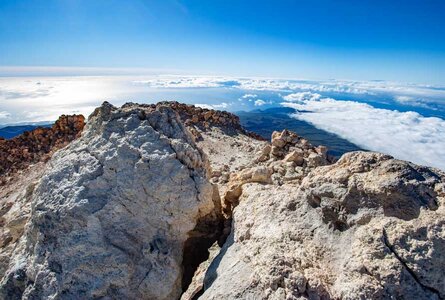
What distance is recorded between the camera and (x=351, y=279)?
229 inches

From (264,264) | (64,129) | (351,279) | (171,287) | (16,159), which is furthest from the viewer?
(64,129)

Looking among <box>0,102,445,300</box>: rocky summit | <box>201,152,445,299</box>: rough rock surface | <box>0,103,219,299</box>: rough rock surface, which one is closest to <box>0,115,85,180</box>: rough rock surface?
<box>0,102,445,300</box>: rocky summit

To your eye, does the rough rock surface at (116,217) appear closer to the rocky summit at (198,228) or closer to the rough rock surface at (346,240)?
the rocky summit at (198,228)

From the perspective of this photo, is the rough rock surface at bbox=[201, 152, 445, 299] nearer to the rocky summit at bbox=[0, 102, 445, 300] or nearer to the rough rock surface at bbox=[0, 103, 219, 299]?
the rocky summit at bbox=[0, 102, 445, 300]

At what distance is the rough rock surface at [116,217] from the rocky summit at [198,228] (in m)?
0.03

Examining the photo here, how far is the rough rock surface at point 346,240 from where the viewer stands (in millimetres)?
5680

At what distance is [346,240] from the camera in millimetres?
6660

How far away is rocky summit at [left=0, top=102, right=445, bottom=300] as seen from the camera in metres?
5.95

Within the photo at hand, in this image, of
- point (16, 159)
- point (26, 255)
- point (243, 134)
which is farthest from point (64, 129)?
point (26, 255)

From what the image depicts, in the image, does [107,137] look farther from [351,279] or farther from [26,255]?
[351,279]

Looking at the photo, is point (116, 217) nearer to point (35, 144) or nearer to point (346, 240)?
point (346, 240)

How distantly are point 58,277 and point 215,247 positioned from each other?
4.10 metres

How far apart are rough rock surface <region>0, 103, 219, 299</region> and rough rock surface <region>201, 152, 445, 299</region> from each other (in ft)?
4.42

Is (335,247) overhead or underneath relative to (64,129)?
overhead
